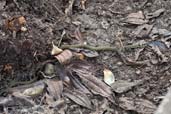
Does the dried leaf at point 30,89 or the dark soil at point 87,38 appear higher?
the dark soil at point 87,38

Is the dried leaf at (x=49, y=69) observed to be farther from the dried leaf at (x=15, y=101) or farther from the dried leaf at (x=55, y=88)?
the dried leaf at (x=15, y=101)

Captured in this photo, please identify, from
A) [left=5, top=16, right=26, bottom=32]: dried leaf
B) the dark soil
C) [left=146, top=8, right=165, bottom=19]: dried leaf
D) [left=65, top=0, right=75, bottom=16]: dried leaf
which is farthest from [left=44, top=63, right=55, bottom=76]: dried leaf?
[left=146, top=8, right=165, bottom=19]: dried leaf

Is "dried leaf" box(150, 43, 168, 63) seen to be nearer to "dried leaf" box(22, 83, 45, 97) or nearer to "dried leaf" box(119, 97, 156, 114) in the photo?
"dried leaf" box(119, 97, 156, 114)

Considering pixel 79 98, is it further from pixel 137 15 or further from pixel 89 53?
pixel 137 15

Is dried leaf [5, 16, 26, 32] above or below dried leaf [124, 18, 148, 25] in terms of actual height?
above

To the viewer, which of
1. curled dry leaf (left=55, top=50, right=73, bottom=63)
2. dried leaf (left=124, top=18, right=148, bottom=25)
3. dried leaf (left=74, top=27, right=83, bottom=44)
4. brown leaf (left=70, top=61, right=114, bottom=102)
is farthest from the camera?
dried leaf (left=124, top=18, right=148, bottom=25)

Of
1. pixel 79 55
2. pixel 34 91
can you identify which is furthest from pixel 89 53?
pixel 34 91

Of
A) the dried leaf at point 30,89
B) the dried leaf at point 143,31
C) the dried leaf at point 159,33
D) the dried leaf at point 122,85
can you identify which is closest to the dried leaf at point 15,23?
the dried leaf at point 30,89
